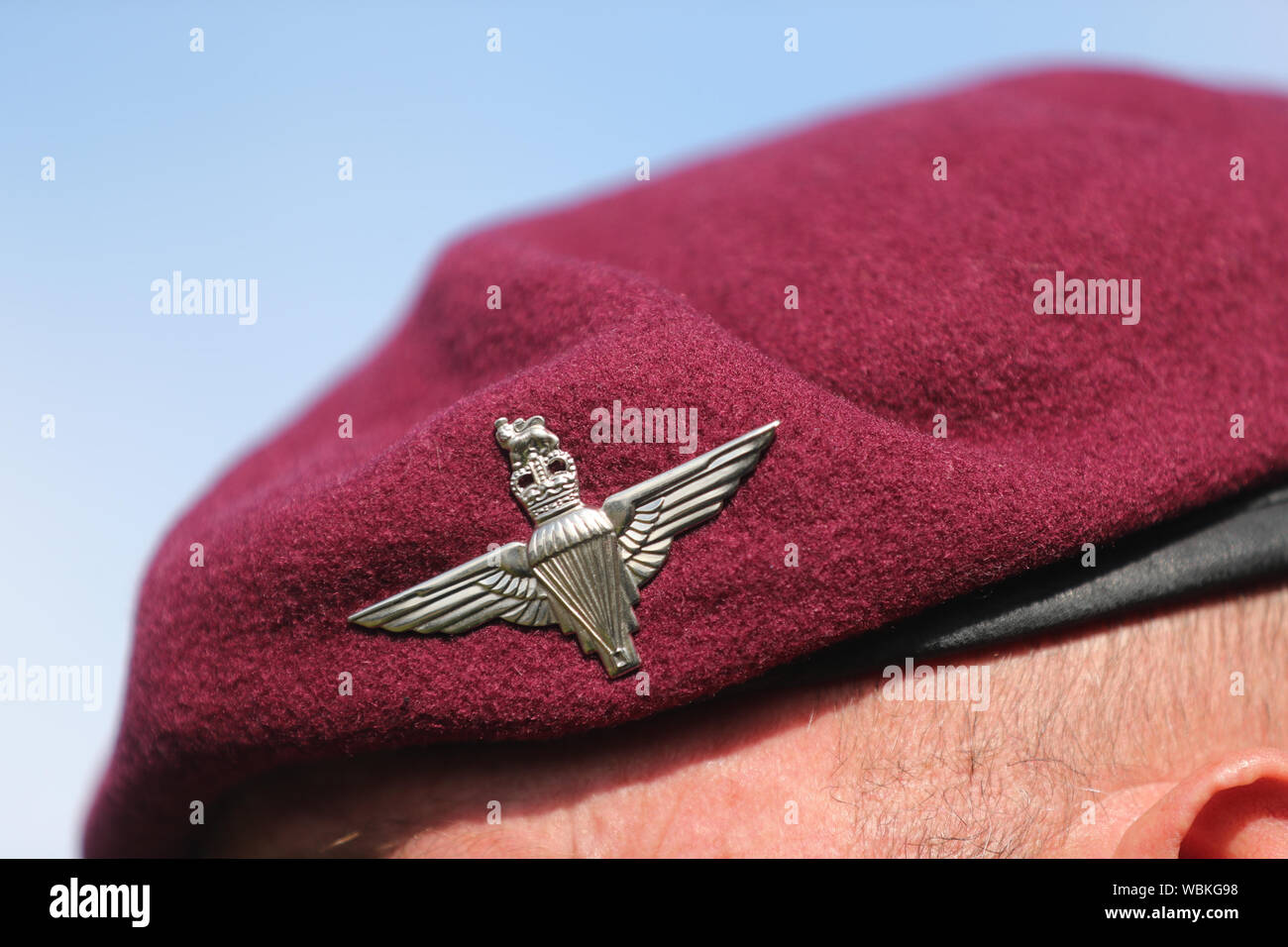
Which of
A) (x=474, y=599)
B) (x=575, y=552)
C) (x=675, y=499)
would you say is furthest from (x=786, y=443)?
(x=474, y=599)

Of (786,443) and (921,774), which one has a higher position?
(786,443)

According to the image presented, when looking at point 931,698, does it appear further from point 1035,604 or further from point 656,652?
point 656,652

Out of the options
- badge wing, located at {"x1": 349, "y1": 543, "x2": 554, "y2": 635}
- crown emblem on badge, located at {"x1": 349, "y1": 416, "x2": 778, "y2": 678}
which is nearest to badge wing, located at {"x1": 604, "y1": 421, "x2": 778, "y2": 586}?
crown emblem on badge, located at {"x1": 349, "y1": 416, "x2": 778, "y2": 678}

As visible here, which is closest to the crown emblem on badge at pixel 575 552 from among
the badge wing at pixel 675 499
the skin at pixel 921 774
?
the badge wing at pixel 675 499

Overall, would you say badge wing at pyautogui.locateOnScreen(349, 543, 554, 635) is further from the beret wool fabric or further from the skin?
the skin

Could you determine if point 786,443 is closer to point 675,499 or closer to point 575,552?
point 675,499
